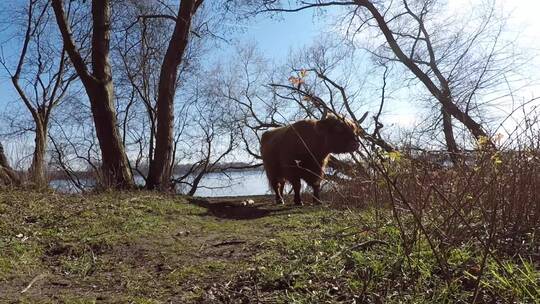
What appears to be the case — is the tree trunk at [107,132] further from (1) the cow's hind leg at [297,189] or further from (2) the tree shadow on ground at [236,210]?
(1) the cow's hind leg at [297,189]

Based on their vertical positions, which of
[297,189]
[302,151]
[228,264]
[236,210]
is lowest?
[228,264]

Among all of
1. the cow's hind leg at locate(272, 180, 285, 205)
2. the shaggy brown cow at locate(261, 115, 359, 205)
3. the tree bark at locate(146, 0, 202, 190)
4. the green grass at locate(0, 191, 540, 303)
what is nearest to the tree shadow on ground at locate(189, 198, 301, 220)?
the cow's hind leg at locate(272, 180, 285, 205)

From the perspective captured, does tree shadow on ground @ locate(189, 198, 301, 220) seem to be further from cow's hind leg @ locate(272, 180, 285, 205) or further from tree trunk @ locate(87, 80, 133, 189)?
tree trunk @ locate(87, 80, 133, 189)

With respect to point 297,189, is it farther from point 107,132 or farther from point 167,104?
point 107,132

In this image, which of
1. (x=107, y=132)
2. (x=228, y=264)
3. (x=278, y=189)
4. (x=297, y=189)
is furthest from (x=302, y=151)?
(x=228, y=264)

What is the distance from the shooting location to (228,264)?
3.16 metres

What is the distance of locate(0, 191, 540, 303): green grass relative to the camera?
2.29 metres

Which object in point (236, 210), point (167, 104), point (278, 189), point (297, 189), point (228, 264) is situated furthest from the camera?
point (167, 104)

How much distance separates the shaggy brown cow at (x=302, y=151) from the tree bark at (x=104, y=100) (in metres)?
2.72

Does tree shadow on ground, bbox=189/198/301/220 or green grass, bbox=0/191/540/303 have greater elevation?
tree shadow on ground, bbox=189/198/301/220

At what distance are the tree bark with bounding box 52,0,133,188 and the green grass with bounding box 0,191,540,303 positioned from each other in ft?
9.66

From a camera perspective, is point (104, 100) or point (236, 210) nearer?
point (236, 210)

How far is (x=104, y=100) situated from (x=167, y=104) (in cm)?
124

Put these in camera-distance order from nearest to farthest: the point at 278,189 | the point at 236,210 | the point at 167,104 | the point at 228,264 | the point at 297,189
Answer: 1. the point at 228,264
2. the point at 236,210
3. the point at 297,189
4. the point at 278,189
5. the point at 167,104
